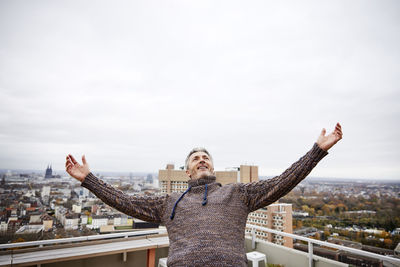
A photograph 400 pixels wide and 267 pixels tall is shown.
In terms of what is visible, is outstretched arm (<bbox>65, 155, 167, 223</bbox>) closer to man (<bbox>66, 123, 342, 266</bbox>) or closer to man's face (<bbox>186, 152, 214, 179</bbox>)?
man (<bbox>66, 123, 342, 266</bbox>)

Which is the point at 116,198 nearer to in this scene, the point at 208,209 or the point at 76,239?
the point at 208,209

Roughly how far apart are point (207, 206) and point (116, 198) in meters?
0.47

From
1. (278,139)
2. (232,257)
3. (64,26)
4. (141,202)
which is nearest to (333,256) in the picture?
(232,257)

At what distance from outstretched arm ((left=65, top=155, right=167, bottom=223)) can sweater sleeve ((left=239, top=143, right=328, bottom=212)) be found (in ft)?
1.60

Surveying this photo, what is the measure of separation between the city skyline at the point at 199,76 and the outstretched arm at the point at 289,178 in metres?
2.81

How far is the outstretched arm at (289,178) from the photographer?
3.02 feet

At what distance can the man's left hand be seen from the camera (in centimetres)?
92

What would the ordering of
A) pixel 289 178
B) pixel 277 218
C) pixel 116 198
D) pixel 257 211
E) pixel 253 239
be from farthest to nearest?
pixel 257 211 < pixel 277 218 < pixel 253 239 < pixel 116 198 < pixel 289 178

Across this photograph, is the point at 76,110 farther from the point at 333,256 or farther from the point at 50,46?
the point at 333,256

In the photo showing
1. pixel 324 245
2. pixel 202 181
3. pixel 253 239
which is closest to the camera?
pixel 202 181

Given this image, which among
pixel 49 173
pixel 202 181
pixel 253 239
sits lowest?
pixel 253 239

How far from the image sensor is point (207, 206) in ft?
3.28

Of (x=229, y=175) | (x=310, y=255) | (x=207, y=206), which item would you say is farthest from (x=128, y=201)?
(x=229, y=175)

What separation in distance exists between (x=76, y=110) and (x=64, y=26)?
102 inches
